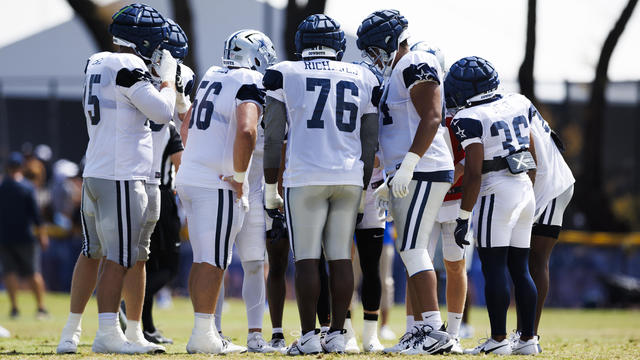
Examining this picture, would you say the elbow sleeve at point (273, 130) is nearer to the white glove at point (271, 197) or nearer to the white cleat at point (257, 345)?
the white glove at point (271, 197)

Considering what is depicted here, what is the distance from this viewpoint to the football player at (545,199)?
322 inches

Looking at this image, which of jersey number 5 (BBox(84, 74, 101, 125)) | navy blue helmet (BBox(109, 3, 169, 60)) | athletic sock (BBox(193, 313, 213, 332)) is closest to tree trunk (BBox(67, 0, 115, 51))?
navy blue helmet (BBox(109, 3, 169, 60))

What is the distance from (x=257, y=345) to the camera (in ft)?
25.6

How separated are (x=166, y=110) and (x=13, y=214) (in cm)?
924

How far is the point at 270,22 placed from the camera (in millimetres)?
26156

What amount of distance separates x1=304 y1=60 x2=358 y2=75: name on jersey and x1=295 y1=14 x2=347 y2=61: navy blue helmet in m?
0.10

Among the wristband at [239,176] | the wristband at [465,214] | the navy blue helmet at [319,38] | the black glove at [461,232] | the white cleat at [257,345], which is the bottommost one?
the white cleat at [257,345]

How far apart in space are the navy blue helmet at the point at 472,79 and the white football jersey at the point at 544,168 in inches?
20.6

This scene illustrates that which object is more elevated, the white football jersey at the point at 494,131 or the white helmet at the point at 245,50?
the white helmet at the point at 245,50

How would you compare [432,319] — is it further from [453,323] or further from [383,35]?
[383,35]

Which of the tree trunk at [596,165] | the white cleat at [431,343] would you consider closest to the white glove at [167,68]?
the white cleat at [431,343]

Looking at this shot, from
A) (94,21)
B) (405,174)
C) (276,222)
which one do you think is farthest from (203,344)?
(94,21)

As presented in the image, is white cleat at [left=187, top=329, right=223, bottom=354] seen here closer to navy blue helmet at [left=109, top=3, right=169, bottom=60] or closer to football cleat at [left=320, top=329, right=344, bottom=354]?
football cleat at [left=320, top=329, right=344, bottom=354]

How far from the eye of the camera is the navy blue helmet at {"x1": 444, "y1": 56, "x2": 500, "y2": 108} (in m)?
7.77
